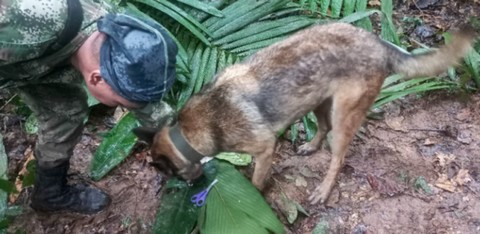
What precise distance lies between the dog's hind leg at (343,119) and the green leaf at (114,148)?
5.18 ft

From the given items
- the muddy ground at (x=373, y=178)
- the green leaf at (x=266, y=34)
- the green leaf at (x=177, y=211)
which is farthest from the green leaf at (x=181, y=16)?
the green leaf at (x=177, y=211)

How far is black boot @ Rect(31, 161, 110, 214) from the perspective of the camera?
4.10 metres

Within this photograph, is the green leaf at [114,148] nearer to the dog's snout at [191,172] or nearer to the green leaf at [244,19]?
the dog's snout at [191,172]

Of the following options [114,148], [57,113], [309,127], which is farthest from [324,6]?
[57,113]

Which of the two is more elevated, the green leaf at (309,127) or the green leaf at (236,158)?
the green leaf at (309,127)

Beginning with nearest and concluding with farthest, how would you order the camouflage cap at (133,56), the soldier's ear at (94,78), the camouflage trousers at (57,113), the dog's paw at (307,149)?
the camouflage cap at (133,56) < the soldier's ear at (94,78) < the camouflage trousers at (57,113) < the dog's paw at (307,149)

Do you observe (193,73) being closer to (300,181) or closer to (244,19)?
(244,19)

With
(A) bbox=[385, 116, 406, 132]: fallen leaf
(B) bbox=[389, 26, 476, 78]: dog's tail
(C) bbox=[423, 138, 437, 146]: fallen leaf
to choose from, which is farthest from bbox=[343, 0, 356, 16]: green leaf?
(B) bbox=[389, 26, 476, 78]: dog's tail

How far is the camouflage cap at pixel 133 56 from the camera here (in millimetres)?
Result: 2811

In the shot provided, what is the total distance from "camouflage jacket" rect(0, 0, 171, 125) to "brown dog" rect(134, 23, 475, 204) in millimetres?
880

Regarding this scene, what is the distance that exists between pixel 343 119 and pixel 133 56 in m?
1.80

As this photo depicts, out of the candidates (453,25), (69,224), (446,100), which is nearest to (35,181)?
(69,224)

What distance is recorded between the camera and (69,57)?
3025 mm

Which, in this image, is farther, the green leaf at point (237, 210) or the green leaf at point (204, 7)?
the green leaf at point (204, 7)
